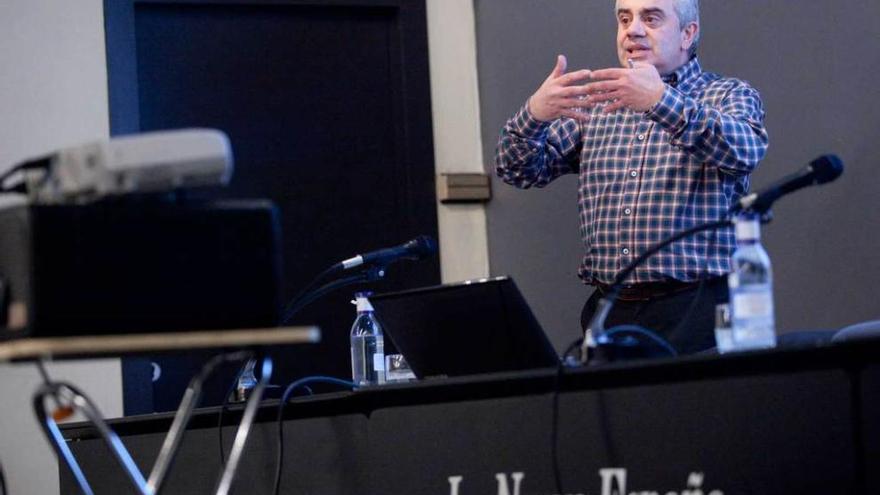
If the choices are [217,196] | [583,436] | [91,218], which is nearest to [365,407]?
[583,436]

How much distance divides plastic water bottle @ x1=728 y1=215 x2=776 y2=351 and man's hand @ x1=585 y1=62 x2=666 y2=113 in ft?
3.00

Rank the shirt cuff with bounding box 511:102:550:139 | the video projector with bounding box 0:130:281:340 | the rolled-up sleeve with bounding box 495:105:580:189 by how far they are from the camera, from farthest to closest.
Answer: the rolled-up sleeve with bounding box 495:105:580:189 → the shirt cuff with bounding box 511:102:550:139 → the video projector with bounding box 0:130:281:340

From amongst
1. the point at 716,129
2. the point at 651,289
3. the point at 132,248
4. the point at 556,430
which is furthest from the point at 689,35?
the point at 132,248

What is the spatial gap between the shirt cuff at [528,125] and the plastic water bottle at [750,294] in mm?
Result: 1234

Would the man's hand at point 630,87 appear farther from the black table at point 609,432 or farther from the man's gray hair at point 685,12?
the black table at point 609,432

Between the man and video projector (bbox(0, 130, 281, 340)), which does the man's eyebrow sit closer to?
the man

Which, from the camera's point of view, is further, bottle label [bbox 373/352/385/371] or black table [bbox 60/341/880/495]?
bottle label [bbox 373/352/385/371]

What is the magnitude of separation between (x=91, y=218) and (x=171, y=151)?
0.13 meters

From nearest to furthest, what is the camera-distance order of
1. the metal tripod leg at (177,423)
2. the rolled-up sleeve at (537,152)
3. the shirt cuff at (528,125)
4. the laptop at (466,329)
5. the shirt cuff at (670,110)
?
the metal tripod leg at (177,423) < the laptop at (466,329) < the shirt cuff at (670,110) < the shirt cuff at (528,125) < the rolled-up sleeve at (537,152)

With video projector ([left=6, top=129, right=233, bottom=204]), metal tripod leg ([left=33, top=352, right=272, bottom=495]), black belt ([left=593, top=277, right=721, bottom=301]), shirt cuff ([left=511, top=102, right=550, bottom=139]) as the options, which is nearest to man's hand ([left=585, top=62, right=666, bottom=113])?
shirt cuff ([left=511, top=102, right=550, bottom=139])

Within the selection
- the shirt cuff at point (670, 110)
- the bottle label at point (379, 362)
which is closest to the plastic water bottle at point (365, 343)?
the bottle label at point (379, 362)

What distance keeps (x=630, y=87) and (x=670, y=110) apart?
102mm

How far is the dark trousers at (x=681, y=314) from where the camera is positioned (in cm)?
321

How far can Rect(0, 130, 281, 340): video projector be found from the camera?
1.73m
